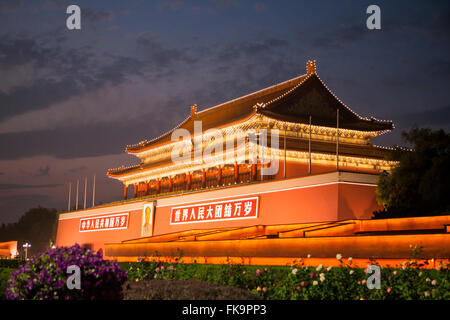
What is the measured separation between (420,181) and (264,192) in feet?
21.9

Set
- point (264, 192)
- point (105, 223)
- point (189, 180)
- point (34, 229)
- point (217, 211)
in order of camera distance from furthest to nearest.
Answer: point (34, 229) → point (105, 223) → point (189, 180) → point (217, 211) → point (264, 192)

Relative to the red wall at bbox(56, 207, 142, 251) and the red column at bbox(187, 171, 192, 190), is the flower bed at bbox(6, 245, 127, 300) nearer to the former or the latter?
the red wall at bbox(56, 207, 142, 251)

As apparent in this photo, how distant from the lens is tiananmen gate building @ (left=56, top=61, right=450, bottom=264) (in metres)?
16.8

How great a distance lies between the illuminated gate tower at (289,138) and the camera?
28.6 metres

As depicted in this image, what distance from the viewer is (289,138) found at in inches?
1121

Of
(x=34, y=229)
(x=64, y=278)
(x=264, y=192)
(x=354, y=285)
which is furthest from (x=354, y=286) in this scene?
(x=34, y=229)

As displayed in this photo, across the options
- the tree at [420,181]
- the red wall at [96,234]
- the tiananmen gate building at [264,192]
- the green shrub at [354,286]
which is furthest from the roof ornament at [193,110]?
the green shrub at [354,286]

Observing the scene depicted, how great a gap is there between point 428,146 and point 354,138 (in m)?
11.6

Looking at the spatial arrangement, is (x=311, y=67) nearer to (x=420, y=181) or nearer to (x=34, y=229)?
(x=420, y=181)
